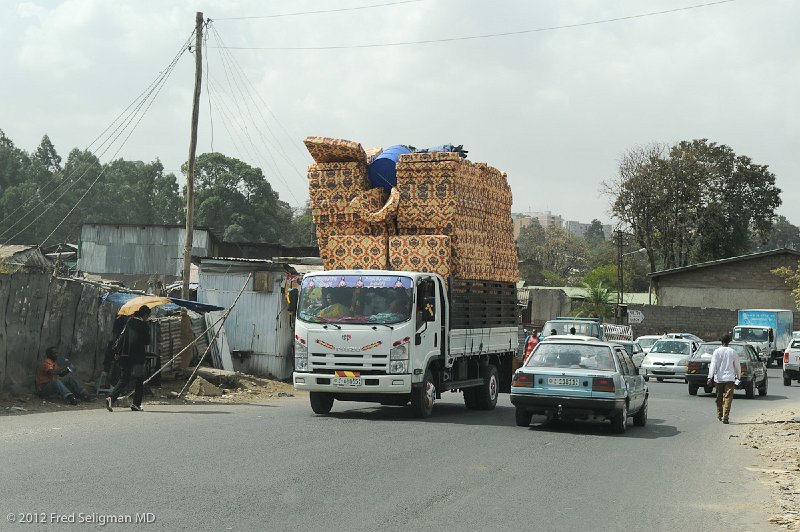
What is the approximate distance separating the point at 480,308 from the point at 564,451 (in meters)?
6.08

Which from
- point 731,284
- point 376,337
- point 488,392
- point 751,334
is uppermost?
point 731,284

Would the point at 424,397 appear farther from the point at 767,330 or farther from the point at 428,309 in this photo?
the point at 767,330

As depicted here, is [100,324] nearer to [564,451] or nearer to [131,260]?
[564,451]

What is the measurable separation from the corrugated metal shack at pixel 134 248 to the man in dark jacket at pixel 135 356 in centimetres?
3632

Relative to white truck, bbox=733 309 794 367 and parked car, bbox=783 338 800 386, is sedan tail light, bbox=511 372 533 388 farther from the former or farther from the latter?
white truck, bbox=733 309 794 367

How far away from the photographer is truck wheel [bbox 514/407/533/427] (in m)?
16.3

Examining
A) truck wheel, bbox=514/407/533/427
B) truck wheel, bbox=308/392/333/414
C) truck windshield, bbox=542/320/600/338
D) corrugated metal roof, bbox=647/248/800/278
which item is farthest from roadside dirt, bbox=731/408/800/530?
corrugated metal roof, bbox=647/248/800/278

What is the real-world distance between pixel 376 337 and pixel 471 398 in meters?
4.42

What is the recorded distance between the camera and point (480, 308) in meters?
19.2

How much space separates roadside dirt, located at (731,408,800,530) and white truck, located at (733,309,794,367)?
2587 centimetres

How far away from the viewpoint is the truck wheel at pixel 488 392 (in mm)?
19844

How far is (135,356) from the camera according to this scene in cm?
1694

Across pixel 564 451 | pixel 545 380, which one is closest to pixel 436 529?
pixel 564 451

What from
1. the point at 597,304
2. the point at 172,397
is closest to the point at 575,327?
the point at 172,397
